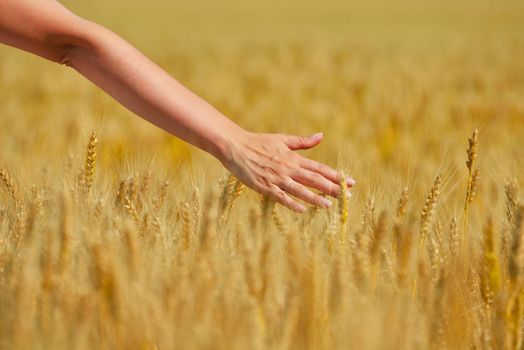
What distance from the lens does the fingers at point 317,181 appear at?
5.12 ft

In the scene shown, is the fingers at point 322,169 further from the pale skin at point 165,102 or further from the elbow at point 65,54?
the elbow at point 65,54

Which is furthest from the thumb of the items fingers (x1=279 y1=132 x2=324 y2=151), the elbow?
the elbow

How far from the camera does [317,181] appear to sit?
5.11ft

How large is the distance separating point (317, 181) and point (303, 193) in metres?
0.05

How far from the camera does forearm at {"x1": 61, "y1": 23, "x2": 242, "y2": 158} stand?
1.54 metres

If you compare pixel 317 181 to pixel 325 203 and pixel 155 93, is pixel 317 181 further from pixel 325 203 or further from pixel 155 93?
pixel 155 93

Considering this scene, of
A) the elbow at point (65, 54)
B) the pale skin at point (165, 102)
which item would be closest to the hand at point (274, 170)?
the pale skin at point (165, 102)

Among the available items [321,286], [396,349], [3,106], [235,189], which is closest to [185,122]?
[235,189]

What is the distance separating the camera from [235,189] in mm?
1555

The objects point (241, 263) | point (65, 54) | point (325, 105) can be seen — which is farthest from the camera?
point (325, 105)

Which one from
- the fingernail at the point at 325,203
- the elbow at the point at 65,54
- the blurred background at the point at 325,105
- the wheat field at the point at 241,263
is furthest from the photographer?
the blurred background at the point at 325,105

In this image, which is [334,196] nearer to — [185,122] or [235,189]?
[235,189]

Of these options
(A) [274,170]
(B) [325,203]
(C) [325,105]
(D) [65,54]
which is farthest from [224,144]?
(C) [325,105]

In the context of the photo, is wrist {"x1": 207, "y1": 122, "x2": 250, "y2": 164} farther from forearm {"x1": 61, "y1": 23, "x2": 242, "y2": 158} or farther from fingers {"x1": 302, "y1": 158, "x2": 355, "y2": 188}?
fingers {"x1": 302, "y1": 158, "x2": 355, "y2": 188}
